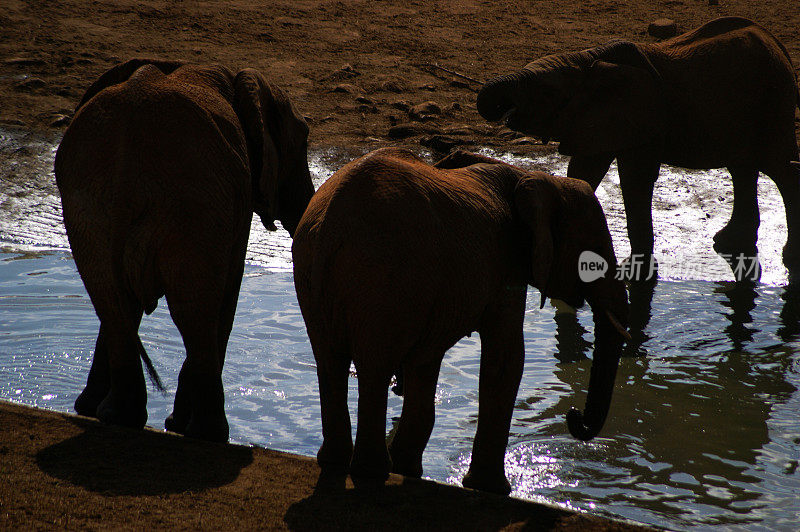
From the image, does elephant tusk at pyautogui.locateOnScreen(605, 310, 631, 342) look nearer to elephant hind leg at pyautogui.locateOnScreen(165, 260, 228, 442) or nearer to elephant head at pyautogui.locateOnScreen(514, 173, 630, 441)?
elephant head at pyautogui.locateOnScreen(514, 173, 630, 441)

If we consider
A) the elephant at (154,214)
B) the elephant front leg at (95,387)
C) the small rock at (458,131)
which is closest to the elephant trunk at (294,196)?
the elephant at (154,214)

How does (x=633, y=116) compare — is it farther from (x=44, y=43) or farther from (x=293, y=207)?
(x=44, y=43)

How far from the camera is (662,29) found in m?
14.8

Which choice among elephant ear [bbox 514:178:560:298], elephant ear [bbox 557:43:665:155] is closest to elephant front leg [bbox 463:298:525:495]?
elephant ear [bbox 514:178:560:298]

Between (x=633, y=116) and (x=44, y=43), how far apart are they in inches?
350

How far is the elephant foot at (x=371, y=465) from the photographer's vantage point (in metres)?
3.56

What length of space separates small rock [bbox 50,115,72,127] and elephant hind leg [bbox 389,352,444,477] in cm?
843

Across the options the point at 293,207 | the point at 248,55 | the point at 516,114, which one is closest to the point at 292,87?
the point at 248,55

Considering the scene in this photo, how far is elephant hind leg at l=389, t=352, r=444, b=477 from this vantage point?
4.09 m

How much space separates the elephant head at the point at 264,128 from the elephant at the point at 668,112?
2.79 metres

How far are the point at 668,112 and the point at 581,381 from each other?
10.1ft

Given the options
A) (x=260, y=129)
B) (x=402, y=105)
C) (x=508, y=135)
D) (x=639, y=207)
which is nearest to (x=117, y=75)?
(x=260, y=129)

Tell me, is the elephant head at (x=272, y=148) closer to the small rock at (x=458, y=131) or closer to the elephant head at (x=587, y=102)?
the elephant head at (x=587, y=102)

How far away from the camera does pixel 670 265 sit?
905 centimetres
